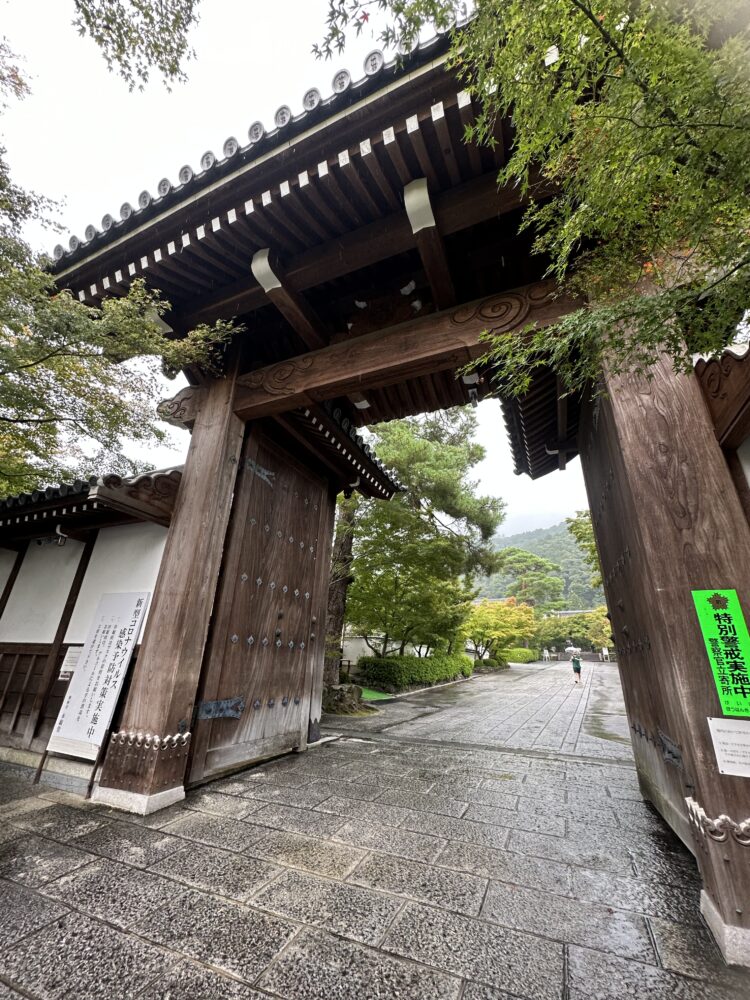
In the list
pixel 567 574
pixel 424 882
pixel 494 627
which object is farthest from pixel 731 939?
pixel 567 574

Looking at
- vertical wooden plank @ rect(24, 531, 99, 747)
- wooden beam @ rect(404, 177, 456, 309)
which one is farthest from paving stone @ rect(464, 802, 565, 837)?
vertical wooden plank @ rect(24, 531, 99, 747)

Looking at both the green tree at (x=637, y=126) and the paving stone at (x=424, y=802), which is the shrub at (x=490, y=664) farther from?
the green tree at (x=637, y=126)

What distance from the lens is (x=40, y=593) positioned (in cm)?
488

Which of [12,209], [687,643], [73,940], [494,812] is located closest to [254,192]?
[12,209]

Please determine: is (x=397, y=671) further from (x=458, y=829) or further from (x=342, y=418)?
(x=458, y=829)

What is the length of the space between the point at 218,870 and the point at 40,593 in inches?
170

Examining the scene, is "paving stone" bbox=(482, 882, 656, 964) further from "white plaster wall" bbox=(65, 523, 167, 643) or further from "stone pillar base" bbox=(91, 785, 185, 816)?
"white plaster wall" bbox=(65, 523, 167, 643)

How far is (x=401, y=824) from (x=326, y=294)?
4847mm

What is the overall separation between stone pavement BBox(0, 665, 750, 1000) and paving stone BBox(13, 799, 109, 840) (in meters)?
0.02

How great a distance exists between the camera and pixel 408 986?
1.45 metres

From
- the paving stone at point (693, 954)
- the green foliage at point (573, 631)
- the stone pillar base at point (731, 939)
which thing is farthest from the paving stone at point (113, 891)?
the green foliage at point (573, 631)

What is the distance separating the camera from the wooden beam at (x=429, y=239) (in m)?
2.96

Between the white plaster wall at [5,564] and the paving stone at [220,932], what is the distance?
5.30 meters

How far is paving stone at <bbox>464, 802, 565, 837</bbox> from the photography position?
2.83 meters
